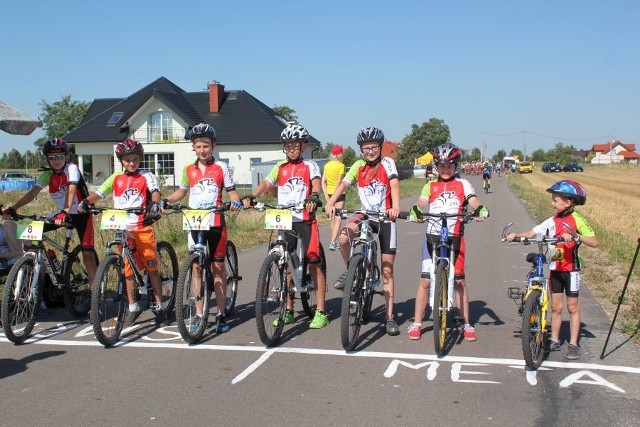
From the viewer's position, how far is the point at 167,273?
7938 millimetres

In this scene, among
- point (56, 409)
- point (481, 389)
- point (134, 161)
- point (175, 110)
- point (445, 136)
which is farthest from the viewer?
point (445, 136)

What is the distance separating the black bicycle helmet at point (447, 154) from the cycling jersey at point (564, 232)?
1.00m

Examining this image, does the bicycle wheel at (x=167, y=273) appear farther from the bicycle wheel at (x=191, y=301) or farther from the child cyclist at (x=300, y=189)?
the child cyclist at (x=300, y=189)

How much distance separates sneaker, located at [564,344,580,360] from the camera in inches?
243

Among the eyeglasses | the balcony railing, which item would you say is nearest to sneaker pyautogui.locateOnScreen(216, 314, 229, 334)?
the eyeglasses

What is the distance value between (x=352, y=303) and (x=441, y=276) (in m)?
0.83

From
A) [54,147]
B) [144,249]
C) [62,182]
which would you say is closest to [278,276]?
[144,249]

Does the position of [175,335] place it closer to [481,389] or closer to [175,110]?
[481,389]

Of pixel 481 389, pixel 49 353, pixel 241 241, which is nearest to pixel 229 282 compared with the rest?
pixel 49 353

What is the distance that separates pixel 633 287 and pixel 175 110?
1745 inches

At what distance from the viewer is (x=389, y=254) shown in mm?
7184

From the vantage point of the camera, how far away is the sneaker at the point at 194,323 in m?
6.71

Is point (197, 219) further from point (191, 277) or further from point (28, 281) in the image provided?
point (28, 281)

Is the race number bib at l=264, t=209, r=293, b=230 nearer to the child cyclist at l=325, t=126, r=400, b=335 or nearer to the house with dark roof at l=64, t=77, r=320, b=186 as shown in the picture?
the child cyclist at l=325, t=126, r=400, b=335
